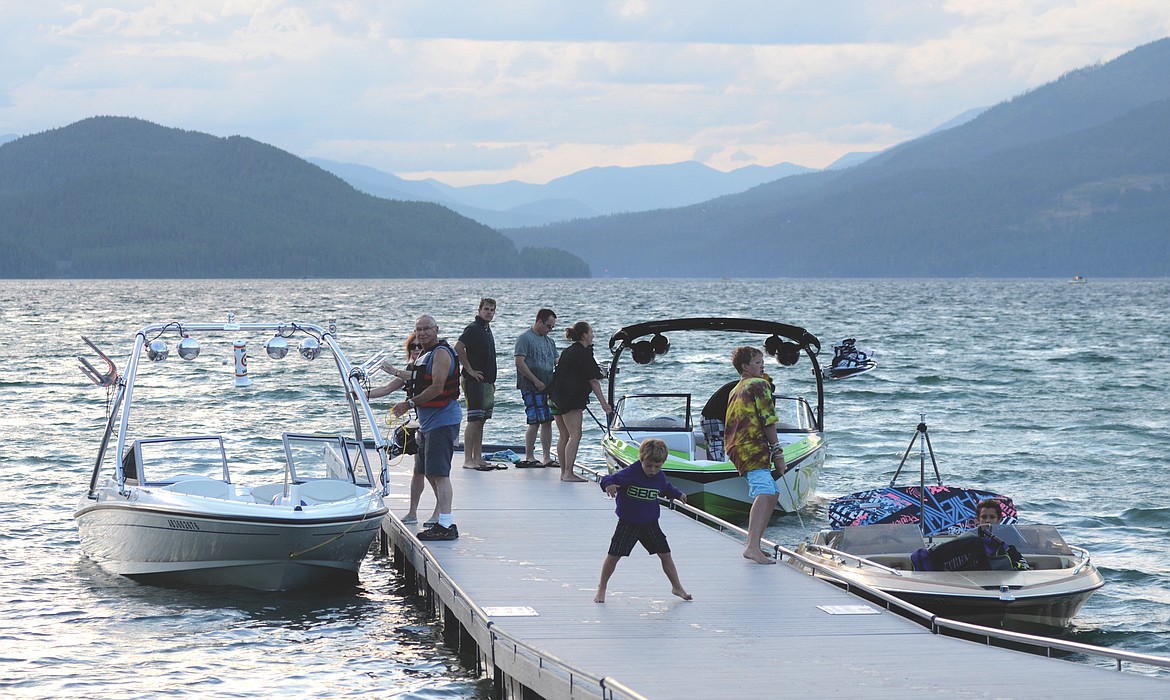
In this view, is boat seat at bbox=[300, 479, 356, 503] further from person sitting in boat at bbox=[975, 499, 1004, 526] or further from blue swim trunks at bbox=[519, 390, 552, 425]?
person sitting in boat at bbox=[975, 499, 1004, 526]

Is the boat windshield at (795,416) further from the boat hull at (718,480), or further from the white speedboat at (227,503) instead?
the white speedboat at (227,503)

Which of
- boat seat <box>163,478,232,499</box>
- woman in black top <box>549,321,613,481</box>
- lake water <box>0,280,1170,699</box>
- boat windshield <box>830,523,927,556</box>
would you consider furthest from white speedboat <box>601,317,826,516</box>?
boat seat <box>163,478,232,499</box>

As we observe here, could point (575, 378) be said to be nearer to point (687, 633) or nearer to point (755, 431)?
point (755, 431)

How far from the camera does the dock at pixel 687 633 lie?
8805 mm

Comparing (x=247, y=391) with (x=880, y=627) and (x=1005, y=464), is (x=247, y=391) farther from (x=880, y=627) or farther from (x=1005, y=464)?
(x=880, y=627)

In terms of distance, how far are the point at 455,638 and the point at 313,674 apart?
1.35m

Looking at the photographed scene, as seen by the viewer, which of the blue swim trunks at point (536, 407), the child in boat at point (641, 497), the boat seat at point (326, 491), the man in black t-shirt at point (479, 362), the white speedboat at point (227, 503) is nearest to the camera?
the child in boat at point (641, 497)

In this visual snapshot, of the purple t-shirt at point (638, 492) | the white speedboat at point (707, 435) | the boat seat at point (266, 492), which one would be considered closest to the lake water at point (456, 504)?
the white speedboat at point (707, 435)

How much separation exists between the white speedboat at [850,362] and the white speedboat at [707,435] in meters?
0.50

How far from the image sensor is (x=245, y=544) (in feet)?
42.2

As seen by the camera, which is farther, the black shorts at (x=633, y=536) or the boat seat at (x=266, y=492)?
the boat seat at (x=266, y=492)

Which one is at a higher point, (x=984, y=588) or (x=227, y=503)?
(x=227, y=503)

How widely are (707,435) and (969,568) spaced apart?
20.7ft

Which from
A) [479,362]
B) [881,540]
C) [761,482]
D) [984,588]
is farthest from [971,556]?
[479,362]
